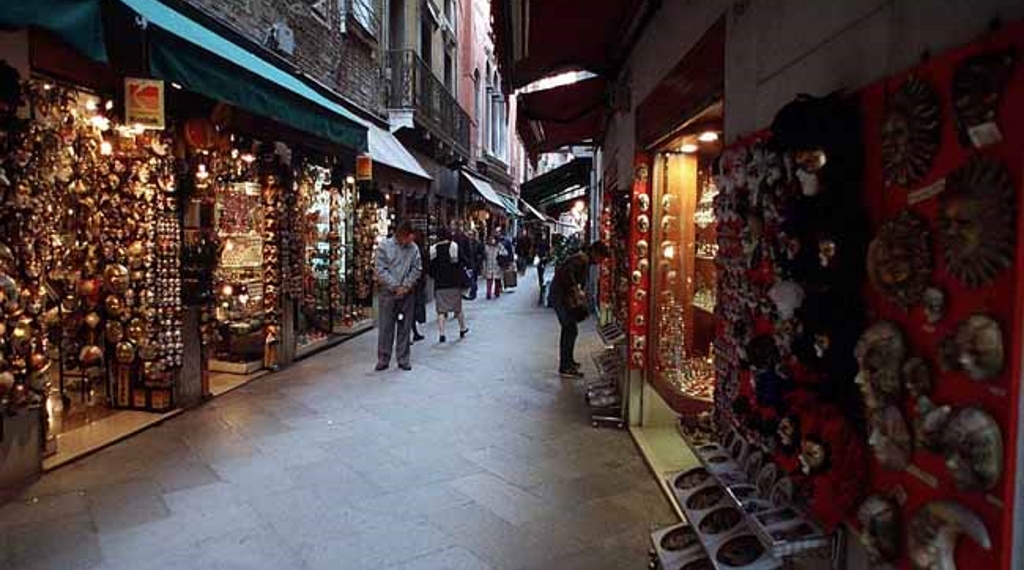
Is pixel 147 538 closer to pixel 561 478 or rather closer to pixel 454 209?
pixel 561 478

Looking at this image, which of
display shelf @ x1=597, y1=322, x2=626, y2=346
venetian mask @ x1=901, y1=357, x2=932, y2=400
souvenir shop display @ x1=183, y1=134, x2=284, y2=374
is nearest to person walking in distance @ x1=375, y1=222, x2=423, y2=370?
souvenir shop display @ x1=183, y1=134, x2=284, y2=374

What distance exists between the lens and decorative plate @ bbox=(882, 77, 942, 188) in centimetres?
161

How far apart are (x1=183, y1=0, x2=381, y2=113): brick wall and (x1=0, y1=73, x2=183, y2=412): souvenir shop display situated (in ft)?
6.44

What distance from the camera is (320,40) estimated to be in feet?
34.6

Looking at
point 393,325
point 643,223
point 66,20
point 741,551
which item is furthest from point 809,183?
point 393,325

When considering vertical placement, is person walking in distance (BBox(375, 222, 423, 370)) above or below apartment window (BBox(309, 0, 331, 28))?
below

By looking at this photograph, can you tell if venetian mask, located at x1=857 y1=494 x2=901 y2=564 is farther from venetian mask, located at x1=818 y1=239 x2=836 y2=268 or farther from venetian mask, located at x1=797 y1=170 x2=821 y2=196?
venetian mask, located at x1=797 y1=170 x2=821 y2=196

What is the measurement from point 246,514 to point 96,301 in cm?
300

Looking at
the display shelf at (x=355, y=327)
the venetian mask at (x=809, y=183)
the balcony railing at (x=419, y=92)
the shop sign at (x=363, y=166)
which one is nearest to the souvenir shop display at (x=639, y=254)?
the venetian mask at (x=809, y=183)

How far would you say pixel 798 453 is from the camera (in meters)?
2.27

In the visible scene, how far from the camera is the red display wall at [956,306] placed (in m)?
1.37

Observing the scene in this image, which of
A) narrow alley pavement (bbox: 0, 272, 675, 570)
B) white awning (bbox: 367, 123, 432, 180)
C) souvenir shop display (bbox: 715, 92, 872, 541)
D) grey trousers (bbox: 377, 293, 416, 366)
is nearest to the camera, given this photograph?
souvenir shop display (bbox: 715, 92, 872, 541)

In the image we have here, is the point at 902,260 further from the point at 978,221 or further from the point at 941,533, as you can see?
the point at 941,533

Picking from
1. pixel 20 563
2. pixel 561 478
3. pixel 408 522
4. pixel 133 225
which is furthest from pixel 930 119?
pixel 133 225
